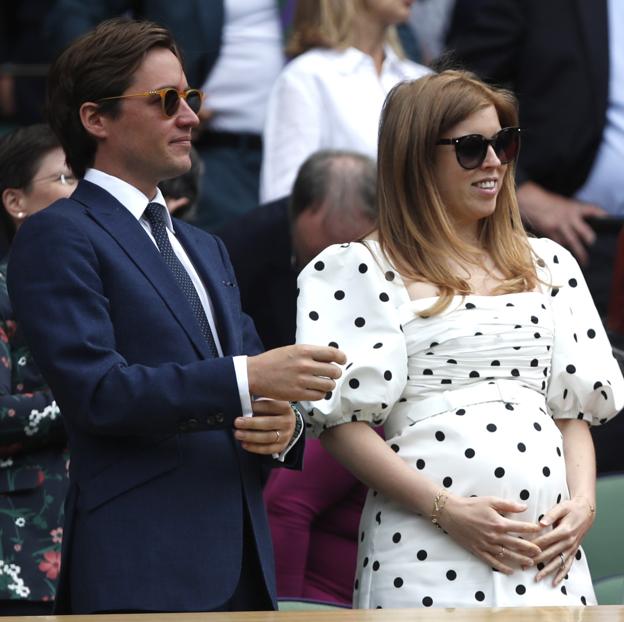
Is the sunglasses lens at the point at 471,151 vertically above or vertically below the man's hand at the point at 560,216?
above

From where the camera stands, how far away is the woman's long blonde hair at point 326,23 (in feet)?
17.1

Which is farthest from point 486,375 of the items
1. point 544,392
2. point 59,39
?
point 59,39

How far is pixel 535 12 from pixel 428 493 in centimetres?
282

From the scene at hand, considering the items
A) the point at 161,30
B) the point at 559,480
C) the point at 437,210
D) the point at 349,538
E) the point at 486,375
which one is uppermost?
the point at 161,30

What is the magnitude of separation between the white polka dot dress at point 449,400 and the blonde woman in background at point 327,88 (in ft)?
6.69

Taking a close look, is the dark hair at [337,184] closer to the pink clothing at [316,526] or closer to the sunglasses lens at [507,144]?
the pink clothing at [316,526]

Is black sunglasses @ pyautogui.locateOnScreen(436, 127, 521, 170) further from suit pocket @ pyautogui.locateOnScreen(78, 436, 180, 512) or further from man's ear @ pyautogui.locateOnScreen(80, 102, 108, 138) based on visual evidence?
suit pocket @ pyautogui.locateOnScreen(78, 436, 180, 512)

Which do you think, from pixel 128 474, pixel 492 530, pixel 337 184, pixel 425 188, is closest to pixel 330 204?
pixel 337 184

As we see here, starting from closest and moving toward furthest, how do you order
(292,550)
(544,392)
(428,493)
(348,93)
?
(428,493) < (544,392) < (292,550) < (348,93)

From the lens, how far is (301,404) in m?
3.06

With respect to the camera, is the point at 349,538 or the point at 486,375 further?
the point at 349,538

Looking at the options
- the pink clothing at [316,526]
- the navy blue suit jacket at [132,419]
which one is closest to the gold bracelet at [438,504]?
the navy blue suit jacket at [132,419]

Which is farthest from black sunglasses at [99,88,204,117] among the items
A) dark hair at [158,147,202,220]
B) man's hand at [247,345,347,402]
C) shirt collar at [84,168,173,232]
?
dark hair at [158,147,202,220]

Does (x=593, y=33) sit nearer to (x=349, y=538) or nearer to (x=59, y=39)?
(x=59, y=39)
